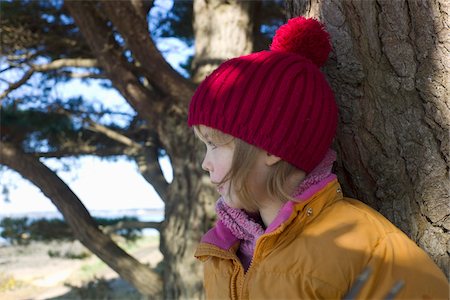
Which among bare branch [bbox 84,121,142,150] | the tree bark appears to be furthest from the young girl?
bare branch [bbox 84,121,142,150]

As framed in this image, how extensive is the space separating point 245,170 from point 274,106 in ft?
0.51

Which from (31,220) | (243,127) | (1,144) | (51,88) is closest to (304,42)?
(243,127)

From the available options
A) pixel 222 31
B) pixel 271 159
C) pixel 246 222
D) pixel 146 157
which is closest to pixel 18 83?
pixel 146 157

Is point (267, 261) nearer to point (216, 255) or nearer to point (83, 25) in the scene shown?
point (216, 255)

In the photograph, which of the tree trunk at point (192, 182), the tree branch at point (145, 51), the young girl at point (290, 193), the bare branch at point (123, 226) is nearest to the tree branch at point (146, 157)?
the bare branch at point (123, 226)

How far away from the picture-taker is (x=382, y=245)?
3.81 feet

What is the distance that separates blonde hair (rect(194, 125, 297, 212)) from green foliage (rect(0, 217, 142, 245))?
4.05 metres

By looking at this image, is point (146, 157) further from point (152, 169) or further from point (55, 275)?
point (55, 275)

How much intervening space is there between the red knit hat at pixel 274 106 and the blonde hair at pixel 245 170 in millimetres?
20

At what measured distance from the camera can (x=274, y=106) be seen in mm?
1228

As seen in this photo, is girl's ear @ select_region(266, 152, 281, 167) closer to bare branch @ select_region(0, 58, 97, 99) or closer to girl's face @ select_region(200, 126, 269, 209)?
girl's face @ select_region(200, 126, 269, 209)

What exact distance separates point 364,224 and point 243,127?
1.08ft

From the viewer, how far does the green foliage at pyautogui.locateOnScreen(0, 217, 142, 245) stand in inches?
203

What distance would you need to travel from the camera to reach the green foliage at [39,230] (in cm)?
516
